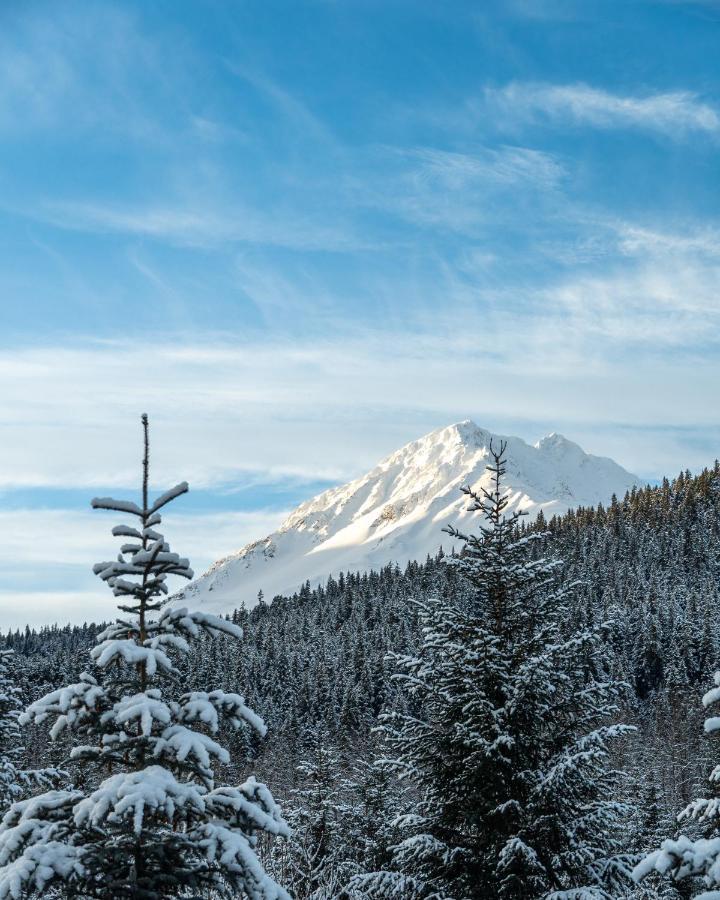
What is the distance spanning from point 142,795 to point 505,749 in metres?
7.97

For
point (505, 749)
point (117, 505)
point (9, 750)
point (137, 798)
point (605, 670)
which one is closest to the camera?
point (137, 798)

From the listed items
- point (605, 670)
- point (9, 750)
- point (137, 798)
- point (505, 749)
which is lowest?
point (605, 670)

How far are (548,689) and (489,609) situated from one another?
2034 millimetres

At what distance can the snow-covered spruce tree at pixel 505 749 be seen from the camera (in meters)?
12.7

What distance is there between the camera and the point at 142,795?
6.73 metres

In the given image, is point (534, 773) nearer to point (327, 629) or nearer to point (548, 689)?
point (548, 689)

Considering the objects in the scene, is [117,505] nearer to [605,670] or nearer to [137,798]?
[137,798]

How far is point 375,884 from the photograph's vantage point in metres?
13.0

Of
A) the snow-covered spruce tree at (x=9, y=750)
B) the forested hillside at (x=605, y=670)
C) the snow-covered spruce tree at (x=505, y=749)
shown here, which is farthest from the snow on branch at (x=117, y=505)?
the forested hillside at (x=605, y=670)

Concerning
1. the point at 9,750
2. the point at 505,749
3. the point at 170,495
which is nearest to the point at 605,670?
the point at 9,750

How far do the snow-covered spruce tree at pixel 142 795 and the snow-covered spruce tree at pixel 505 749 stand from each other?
5996 mm

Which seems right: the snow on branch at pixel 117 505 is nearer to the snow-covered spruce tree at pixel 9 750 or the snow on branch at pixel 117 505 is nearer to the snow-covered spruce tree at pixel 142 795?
the snow-covered spruce tree at pixel 142 795

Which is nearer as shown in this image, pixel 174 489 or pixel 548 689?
pixel 174 489

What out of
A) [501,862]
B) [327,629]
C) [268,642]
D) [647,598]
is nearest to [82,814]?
[501,862]
